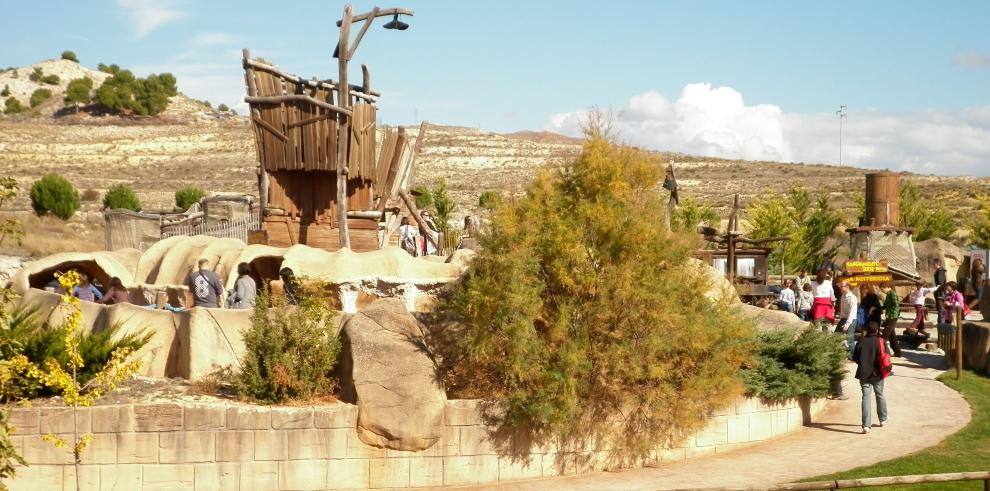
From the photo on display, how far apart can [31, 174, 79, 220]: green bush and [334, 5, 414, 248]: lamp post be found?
41.5 meters

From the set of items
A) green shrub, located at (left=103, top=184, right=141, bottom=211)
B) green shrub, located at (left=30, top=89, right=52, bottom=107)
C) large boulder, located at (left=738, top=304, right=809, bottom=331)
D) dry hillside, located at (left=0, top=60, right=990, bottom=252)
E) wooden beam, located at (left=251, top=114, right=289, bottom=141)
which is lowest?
large boulder, located at (left=738, top=304, right=809, bottom=331)

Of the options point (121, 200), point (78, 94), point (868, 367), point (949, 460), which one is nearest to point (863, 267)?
point (868, 367)

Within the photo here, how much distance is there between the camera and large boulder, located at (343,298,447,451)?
12.1 metres

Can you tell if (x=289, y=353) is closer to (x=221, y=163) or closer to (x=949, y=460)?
(x=949, y=460)

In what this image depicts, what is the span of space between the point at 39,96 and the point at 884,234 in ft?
370

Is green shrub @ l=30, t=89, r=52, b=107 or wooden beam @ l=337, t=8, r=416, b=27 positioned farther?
green shrub @ l=30, t=89, r=52, b=107

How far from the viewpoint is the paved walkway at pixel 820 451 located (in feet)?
40.4

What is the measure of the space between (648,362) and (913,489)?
319 cm

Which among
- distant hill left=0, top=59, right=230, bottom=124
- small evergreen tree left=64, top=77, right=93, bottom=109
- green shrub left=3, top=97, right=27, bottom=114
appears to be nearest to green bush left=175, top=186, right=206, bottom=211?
distant hill left=0, top=59, right=230, bottom=124

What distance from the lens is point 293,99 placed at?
776 inches

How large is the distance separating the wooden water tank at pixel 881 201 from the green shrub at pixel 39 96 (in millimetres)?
109802

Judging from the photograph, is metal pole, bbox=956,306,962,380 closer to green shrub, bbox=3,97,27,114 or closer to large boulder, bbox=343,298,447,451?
large boulder, bbox=343,298,447,451

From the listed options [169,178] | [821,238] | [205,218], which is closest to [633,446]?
[205,218]

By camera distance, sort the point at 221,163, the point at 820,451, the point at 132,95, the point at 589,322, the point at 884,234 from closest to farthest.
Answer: the point at 589,322
the point at 820,451
the point at 884,234
the point at 221,163
the point at 132,95
